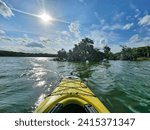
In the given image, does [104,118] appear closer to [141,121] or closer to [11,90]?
[141,121]

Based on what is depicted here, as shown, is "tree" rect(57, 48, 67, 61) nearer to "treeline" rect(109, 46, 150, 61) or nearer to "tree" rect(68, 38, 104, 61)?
"tree" rect(68, 38, 104, 61)

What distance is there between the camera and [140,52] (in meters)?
75.9

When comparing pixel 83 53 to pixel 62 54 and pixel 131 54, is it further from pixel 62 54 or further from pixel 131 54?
pixel 131 54

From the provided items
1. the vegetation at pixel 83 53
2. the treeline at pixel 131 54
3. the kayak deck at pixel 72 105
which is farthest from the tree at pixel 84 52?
the kayak deck at pixel 72 105

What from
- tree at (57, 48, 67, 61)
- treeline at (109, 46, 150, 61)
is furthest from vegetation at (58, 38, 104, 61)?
treeline at (109, 46, 150, 61)

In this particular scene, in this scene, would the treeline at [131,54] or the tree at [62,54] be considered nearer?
the tree at [62,54]

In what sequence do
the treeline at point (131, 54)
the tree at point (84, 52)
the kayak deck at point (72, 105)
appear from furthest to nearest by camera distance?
the treeline at point (131, 54) → the tree at point (84, 52) → the kayak deck at point (72, 105)

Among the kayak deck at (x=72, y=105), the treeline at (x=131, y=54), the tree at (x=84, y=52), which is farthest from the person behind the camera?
the treeline at (x=131, y=54)

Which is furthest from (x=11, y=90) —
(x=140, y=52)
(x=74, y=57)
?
(x=140, y=52)

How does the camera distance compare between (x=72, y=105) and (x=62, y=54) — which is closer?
(x=72, y=105)

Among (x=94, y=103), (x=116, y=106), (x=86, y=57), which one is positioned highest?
(x=86, y=57)

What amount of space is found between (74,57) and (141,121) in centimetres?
4412

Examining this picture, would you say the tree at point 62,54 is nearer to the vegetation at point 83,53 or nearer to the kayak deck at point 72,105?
the vegetation at point 83,53

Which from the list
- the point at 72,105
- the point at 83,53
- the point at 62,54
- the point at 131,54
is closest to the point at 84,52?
the point at 83,53
